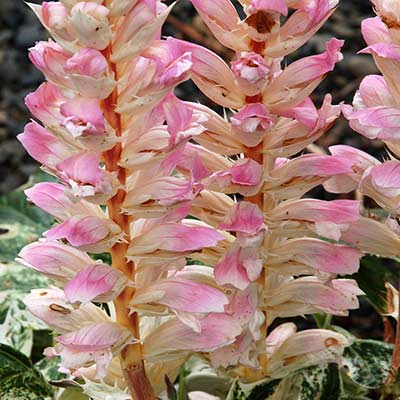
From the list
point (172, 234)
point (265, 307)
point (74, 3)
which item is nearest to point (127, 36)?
point (74, 3)

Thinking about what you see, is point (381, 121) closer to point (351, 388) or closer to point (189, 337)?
point (189, 337)

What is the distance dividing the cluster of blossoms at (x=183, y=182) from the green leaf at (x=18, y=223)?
0.45 m

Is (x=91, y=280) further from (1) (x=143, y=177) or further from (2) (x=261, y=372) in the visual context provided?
(2) (x=261, y=372)

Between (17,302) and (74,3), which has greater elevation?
(74,3)

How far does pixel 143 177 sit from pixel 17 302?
17.4 inches

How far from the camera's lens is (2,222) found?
1.28 m

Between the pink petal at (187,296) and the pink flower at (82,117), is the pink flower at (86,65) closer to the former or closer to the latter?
the pink flower at (82,117)

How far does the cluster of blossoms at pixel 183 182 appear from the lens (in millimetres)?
616

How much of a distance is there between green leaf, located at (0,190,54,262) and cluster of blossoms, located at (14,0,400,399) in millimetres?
453

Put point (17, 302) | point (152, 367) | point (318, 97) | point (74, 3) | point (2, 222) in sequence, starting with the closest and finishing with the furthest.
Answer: point (74, 3) < point (152, 367) < point (17, 302) < point (2, 222) < point (318, 97)

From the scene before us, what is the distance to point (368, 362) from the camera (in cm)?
91

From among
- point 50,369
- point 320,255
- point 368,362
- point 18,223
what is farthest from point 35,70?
point 320,255

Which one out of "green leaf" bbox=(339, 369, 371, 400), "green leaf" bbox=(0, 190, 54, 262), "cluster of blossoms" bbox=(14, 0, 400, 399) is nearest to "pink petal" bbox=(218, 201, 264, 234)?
"cluster of blossoms" bbox=(14, 0, 400, 399)

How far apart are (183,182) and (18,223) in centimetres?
68
